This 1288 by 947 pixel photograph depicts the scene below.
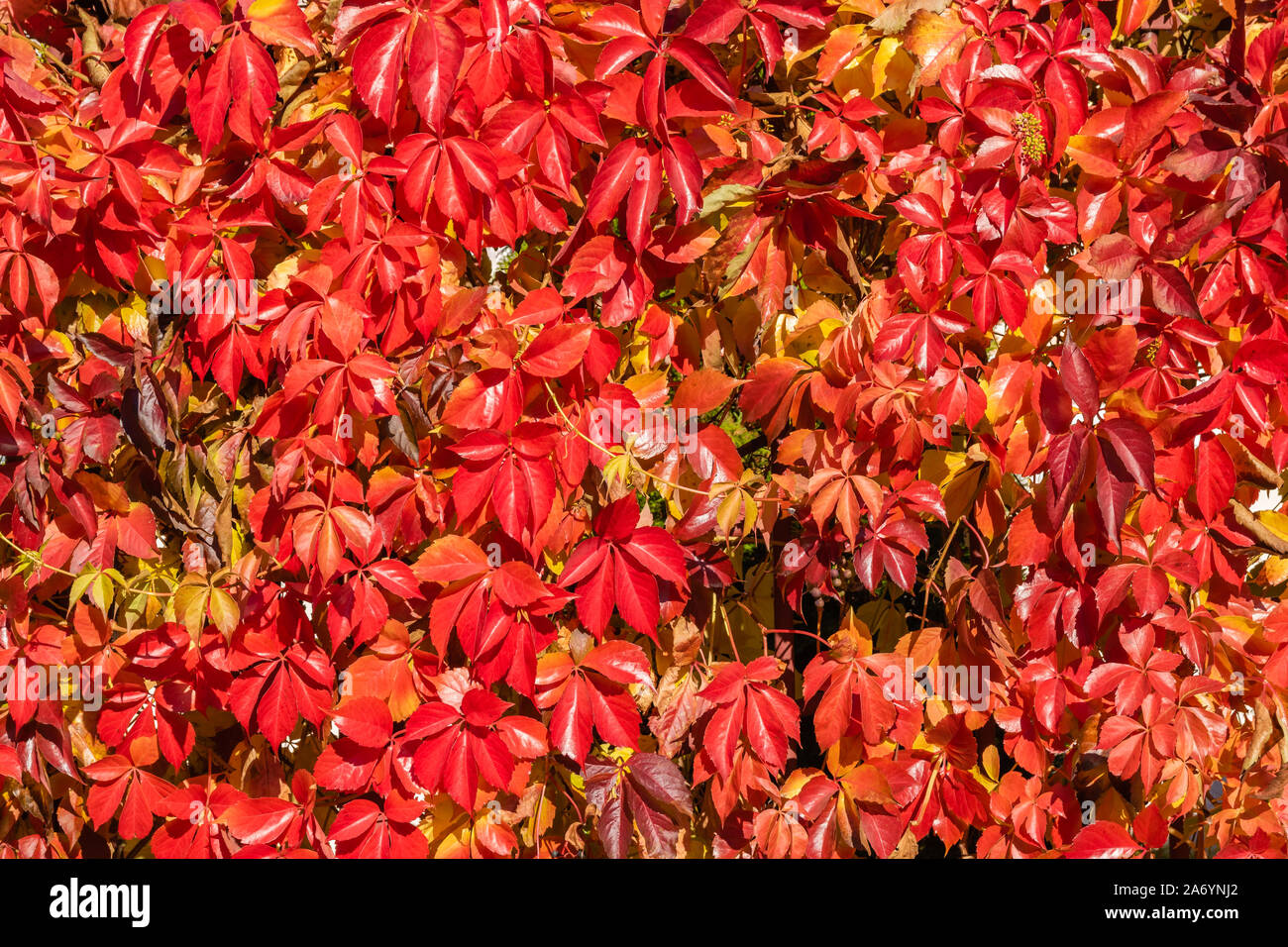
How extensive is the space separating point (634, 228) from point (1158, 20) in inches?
43.0

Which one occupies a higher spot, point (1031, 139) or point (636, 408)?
point (1031, 139)

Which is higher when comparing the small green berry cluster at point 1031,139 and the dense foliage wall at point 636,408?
the small green berry cluster at point 1031,139

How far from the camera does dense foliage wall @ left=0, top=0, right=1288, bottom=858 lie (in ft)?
5.04

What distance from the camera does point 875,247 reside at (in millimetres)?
Result: 1811

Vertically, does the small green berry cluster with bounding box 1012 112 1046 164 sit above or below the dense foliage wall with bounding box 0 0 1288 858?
above

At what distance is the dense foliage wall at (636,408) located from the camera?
1536mm

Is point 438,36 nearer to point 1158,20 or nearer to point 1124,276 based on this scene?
point 1124,276

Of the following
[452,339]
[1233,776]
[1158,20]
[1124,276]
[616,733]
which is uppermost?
[1158,20]

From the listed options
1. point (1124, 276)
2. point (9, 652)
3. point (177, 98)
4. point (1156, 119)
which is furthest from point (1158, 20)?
point (9, 652)

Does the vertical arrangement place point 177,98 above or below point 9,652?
above

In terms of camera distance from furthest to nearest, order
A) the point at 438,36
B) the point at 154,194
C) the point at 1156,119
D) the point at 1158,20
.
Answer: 1. the point at 1158,20
2. the point at 154,194
3. the point at 1156,119
4. the point at 438,36

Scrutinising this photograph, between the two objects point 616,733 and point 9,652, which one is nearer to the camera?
point 616,733

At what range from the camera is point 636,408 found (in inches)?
63.0


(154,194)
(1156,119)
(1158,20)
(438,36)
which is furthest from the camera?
(1158,20)
